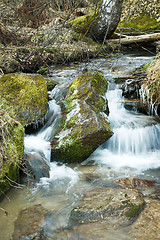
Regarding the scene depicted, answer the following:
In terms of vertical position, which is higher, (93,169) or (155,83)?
(155,83)

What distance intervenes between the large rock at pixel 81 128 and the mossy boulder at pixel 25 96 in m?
0.59

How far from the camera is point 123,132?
603 cm

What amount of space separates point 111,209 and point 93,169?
5.83 feet

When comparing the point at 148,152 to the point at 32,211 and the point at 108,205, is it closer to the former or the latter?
the point at 108,205

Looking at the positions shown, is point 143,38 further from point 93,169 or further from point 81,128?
point 93,169

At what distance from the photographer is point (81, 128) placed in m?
5.04

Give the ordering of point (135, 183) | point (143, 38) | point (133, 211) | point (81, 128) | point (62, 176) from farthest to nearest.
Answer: point (143, 38)
point (81, 128)
point (62, 176)
point (135, 183)
point (133, 211)

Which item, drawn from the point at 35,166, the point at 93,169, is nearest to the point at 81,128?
the point at 93,169

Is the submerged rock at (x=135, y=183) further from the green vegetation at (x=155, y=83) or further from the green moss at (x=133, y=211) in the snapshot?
the green vegetation at (x=155, y=83)

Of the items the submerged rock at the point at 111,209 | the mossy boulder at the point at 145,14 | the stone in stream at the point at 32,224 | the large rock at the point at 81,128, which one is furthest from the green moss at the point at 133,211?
the mossy boulder at the point at 145,14

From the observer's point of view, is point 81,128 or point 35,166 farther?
point 81,128

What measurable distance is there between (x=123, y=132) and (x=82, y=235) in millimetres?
3505

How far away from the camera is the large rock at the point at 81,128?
4.97 m

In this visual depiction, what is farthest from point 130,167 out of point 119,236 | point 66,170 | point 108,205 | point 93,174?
point 119,236
